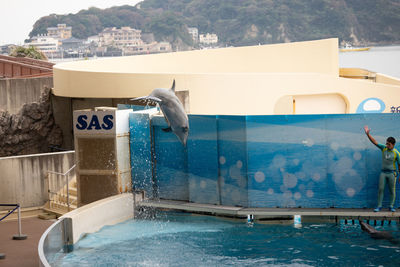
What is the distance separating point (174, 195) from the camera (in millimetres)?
13062

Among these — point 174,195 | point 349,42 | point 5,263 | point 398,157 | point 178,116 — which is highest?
point 349,42

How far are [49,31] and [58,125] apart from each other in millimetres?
146493

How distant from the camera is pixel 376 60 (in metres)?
149

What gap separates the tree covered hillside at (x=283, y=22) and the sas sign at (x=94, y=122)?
145 metres

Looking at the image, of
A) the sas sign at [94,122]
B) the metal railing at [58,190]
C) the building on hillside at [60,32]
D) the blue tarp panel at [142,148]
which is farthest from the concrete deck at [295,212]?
the building on hillside at [60,32]

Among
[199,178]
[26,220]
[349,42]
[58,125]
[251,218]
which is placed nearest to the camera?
[251,218]

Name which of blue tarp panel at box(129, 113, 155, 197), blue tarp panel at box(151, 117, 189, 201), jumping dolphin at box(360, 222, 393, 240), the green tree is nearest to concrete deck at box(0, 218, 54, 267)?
blue tarp panel at box(129, 113, 155, 197)

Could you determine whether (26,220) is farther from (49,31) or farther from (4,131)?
(49,31)

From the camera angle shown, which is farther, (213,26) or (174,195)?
(213,26)

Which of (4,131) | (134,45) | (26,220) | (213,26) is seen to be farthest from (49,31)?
(26,220)

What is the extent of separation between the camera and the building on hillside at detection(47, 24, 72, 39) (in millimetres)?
162750

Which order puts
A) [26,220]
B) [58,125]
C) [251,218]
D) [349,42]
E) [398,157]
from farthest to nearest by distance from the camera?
1. [349,42]
2. [58,125]
3. [26,220]
4. [251,218]
5. [398,157]

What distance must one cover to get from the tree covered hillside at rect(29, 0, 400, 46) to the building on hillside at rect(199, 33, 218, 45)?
1.80 meters

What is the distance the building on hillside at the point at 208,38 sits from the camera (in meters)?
157
